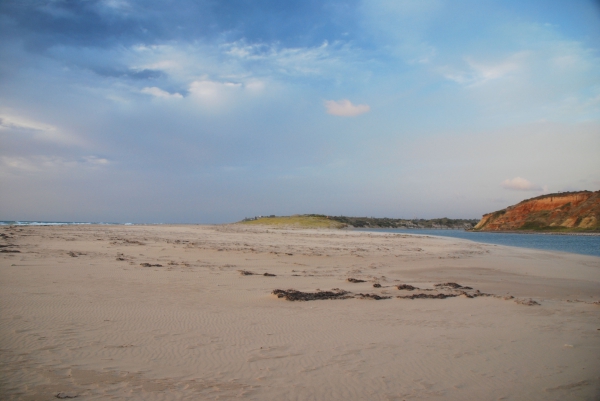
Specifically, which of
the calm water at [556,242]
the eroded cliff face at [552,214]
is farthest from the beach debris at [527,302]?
the eroded cliff face at [552,214]

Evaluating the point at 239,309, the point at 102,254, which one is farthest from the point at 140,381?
the point at 102,254

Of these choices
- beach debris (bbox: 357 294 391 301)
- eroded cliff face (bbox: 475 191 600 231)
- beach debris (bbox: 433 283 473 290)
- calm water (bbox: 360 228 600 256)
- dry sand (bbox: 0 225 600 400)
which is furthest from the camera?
eroded cliff face (bbox: 475 191 600 231)

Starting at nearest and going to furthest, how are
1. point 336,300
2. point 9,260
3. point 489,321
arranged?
point 489,321, point 336,300, point 9,260

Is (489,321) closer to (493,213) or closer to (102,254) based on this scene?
(102,254)

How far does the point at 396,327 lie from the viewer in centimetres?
637

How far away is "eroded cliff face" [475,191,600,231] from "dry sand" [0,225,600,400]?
2342 inches

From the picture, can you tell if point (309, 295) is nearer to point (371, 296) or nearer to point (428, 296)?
point (371, 296)

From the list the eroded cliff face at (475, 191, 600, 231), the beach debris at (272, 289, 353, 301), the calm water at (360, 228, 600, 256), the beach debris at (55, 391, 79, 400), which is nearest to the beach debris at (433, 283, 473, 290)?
the beach debris at (272, 289, 353, 301)

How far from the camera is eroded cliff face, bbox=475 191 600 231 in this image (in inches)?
2226

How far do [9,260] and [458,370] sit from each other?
1455 centimetres

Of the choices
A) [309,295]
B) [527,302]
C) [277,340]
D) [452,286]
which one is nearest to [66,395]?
[277,340]

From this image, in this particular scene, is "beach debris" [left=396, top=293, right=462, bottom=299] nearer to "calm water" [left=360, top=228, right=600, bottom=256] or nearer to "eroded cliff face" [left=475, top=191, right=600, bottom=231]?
"calm water" [left=360, top=228, right=600, bottom=256]

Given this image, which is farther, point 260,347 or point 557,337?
point 557,337

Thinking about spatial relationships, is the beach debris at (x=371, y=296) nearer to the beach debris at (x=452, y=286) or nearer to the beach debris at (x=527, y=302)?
the beach debris at (x=452, y=286)
